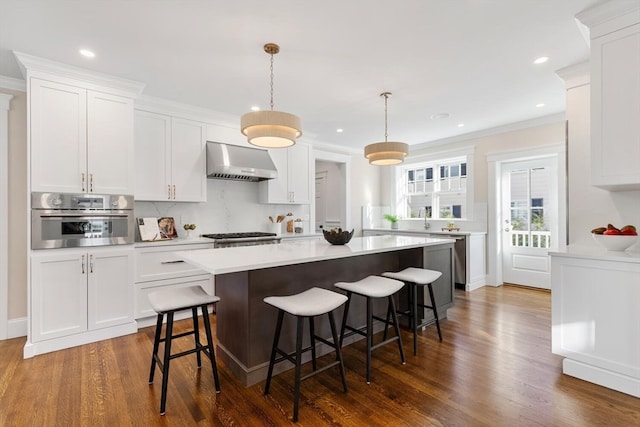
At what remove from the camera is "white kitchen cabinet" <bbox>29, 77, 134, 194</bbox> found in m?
2.78

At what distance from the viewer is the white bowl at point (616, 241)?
7.39 feet

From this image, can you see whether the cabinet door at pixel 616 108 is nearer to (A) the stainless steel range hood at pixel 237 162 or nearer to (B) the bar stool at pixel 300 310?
(B) the bar stool at pixel 300 310

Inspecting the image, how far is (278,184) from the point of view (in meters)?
4.88

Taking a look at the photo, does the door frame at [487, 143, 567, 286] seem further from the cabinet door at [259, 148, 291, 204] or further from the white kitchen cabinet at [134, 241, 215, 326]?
the white kitchen cabinet at [134, 241, 215, 326]

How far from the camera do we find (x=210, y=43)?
253 cm

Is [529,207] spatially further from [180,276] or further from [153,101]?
[153,101]

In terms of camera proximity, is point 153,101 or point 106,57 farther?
point 153,101

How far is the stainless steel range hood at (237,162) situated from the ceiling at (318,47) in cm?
57

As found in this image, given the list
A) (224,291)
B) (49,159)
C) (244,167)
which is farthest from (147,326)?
(244,167)

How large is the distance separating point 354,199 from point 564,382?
459 centimetres

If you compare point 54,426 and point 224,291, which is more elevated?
point 224,291

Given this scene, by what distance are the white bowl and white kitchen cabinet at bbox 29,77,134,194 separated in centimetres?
424

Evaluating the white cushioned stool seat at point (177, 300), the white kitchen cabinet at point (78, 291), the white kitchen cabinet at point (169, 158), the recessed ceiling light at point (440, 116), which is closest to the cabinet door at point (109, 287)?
the white kitchen cabinet at point (78, 291)

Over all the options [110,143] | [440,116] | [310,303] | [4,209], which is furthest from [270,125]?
[440,116]
